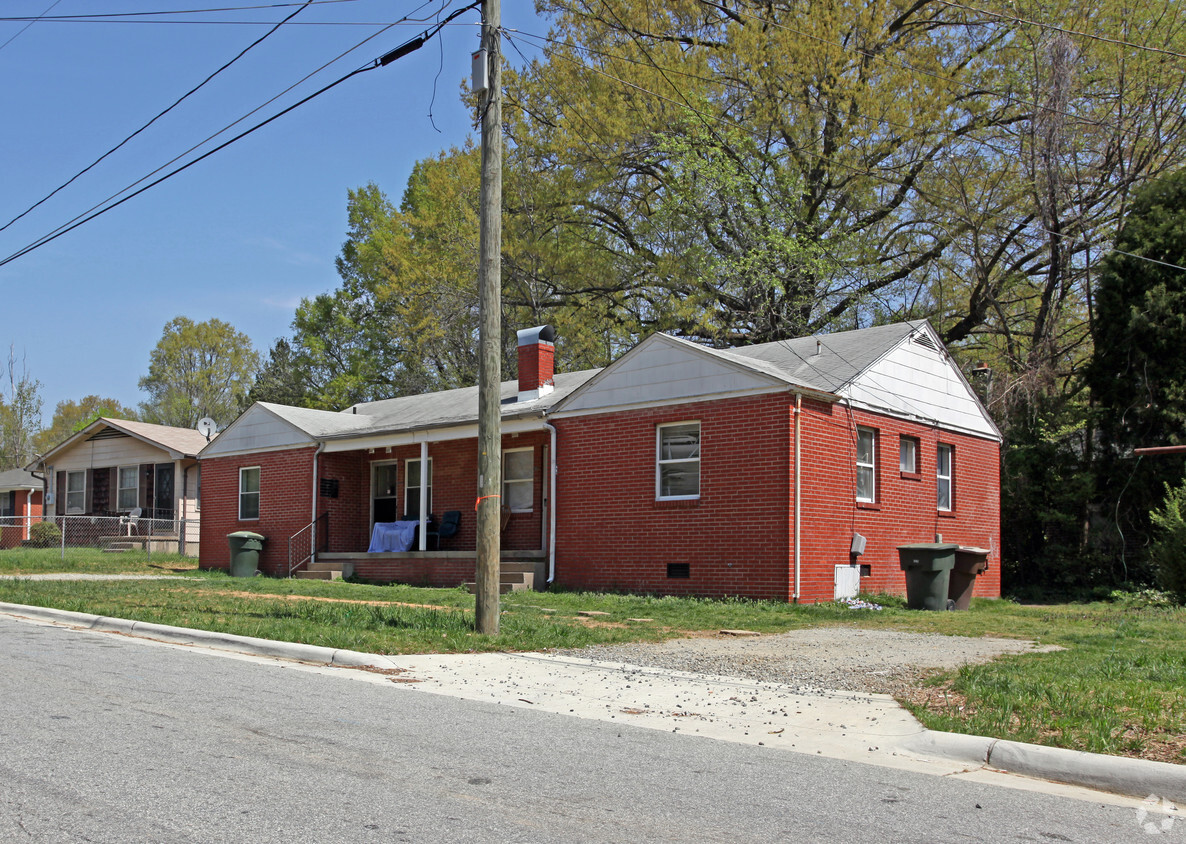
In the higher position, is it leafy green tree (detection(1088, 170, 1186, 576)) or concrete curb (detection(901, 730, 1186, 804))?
leafy green tree (detection(1088, 170, 1186, 576))

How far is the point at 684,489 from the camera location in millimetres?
17938

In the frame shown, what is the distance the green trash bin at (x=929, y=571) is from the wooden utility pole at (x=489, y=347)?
25.5ft

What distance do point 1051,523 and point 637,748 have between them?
19598mm

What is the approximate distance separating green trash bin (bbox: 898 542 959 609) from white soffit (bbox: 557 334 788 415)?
132 inches

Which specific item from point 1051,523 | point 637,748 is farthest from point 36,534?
point 637,748

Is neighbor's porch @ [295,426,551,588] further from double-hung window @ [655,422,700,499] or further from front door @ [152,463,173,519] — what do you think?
front door @ [152,463,173,519]

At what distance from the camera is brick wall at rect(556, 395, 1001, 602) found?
1658cm

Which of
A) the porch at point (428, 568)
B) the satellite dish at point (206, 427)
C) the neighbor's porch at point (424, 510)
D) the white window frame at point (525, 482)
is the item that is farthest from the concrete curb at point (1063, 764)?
the satellite dish at point (206, 427)

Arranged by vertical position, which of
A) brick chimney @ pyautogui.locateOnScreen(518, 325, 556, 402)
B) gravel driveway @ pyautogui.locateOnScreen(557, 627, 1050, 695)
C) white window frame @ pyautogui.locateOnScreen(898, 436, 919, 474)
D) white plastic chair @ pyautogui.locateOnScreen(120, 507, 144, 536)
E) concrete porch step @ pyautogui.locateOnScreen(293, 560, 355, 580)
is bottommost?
concrete porch step @ pyautogui.locateOnScreen(293, 560, 355, 580)

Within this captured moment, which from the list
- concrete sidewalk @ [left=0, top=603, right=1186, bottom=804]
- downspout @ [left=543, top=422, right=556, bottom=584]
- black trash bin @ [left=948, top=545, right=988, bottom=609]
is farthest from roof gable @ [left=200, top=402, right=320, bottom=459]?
black trash bin @ [left=948, top=545, right=988, bottom=609]

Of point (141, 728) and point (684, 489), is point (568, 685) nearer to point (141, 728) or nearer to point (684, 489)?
point (141, 728)

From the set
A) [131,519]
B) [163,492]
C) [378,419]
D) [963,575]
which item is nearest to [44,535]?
[163,492]

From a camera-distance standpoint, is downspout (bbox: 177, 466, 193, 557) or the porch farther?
downspout (bbox: 177, 466, 193, 557)

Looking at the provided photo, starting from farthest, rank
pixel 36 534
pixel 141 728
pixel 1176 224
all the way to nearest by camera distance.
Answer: pixel 36 534
pixel 1176 224
pixel 141 728
